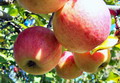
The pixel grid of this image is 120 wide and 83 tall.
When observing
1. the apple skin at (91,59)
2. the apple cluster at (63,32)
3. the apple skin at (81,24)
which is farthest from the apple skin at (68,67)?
the apple skin at (81,24)

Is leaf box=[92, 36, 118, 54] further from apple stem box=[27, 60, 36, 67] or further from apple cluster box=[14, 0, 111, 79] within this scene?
apple stem box=[27, 60, 36, 67]

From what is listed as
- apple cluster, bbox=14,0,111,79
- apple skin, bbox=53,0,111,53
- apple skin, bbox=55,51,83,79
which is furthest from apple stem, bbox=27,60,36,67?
apple skin, bbox=55,51,83,79

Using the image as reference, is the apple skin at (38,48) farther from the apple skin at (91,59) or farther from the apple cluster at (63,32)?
the apple skin at (91,59)

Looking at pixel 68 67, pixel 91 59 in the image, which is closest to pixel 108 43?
pixel 91 59

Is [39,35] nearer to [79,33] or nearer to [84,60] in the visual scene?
[79,33]

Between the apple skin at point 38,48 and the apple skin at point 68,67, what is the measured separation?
437 mm

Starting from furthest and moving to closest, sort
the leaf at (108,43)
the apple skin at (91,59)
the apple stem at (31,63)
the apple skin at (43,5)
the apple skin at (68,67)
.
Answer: the apple skin at (68,67) → the apple skin at (91,59) → the apple stem at (31,63) → the leaf at (108,43) → the apple skin at (43,5)

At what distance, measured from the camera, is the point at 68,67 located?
65.6 inches

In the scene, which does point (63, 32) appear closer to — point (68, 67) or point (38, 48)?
point (38, 48)

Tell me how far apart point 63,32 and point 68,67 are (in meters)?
0.67

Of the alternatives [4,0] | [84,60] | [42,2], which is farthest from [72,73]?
[42,2]

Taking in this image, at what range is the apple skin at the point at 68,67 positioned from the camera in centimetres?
166

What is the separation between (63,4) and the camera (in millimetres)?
1061

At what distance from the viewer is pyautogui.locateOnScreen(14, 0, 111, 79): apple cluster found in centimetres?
103
